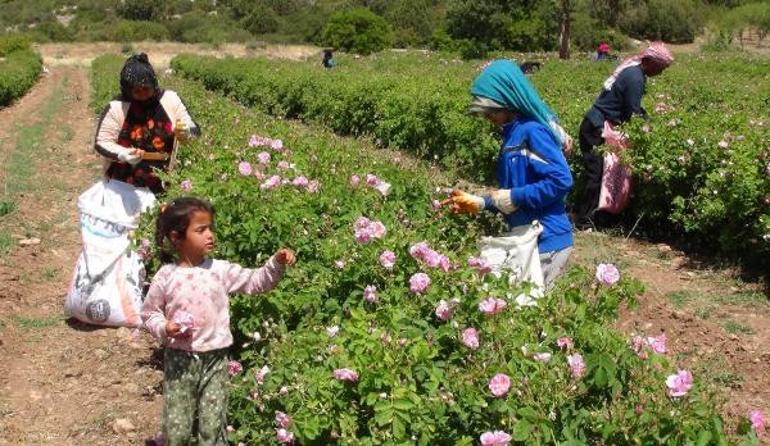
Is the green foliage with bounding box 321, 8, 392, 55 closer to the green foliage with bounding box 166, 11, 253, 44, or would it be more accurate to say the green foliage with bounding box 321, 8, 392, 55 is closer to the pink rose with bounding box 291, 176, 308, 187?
the green foliage with bounding box 166, 11, 253, 44

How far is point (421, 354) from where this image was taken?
233 cm

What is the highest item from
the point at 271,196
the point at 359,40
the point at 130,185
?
the point at 271,196

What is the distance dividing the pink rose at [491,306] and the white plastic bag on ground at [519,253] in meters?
0.67

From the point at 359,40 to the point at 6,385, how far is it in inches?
1961

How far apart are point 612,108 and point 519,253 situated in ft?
11.9

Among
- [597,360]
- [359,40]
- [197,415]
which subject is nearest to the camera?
[597,360]

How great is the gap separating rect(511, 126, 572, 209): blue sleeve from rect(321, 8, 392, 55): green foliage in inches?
1929

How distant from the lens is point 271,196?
3.73 m

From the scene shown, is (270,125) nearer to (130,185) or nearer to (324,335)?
(130,185)

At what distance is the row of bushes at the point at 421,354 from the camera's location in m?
2.07

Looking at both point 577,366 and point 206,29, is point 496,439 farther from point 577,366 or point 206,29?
point 206,29

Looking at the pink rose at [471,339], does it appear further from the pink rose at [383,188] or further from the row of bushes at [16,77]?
the row of bushes at [16,77]

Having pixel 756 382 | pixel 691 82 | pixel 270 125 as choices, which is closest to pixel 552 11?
pixel 691 82

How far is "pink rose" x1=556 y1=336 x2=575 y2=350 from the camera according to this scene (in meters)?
2.27
